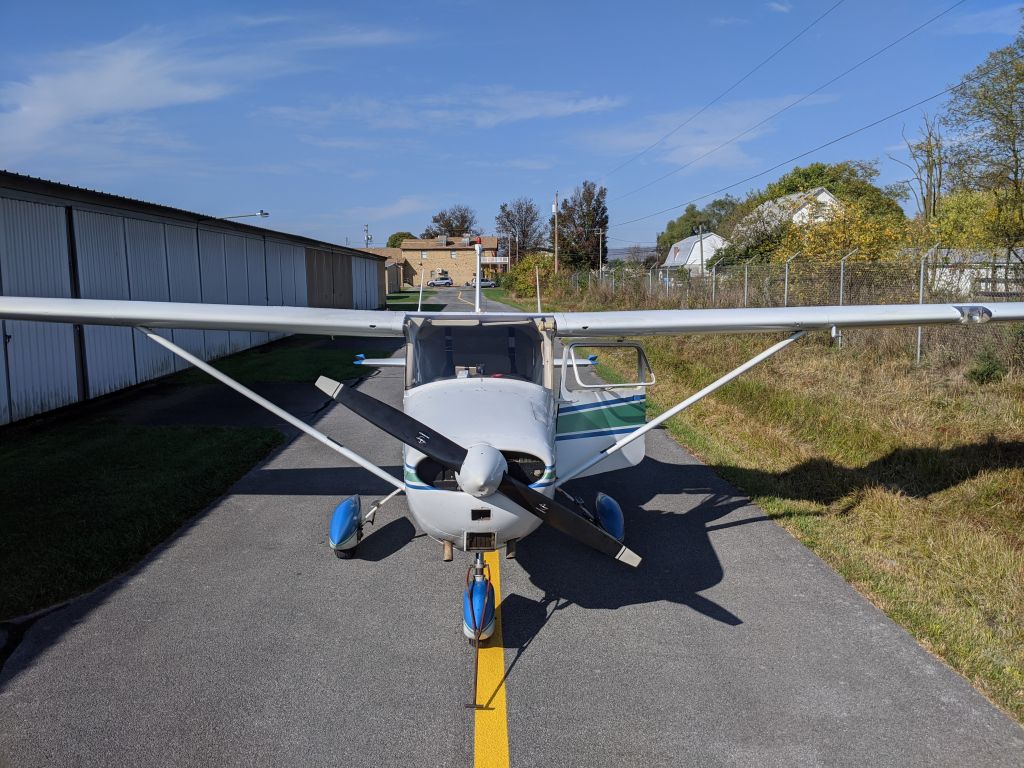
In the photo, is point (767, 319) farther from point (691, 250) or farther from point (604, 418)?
point (691, 250)

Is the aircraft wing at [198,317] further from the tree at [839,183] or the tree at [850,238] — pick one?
the tree at [839,183]

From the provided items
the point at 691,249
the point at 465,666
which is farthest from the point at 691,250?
the point at 465,666

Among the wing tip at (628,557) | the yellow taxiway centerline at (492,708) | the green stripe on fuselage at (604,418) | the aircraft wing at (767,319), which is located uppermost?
the aircraft wing at (767,319)

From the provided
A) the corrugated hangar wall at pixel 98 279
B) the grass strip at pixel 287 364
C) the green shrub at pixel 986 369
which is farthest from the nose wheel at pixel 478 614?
the grass strip at pixel 287 364

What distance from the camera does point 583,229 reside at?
6094cm

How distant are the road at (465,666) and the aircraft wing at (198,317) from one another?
6.02ft

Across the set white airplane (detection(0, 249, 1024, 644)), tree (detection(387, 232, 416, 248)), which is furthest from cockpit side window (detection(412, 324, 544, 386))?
tree (detection(387, 232, 416, 248))

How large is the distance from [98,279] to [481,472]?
39.9ft

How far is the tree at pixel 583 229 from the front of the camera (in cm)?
5994

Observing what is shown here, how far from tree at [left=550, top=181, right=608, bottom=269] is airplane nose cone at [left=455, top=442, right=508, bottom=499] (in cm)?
5677

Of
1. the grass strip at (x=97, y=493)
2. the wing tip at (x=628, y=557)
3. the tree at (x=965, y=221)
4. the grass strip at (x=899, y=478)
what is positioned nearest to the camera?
the wing tip at (x=628, y=557)

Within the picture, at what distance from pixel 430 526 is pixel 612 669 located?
1350mm

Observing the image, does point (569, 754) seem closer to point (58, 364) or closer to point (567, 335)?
point (567, 335)

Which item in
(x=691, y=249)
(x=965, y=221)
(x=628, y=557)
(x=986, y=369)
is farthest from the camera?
(x=691, y=249)
